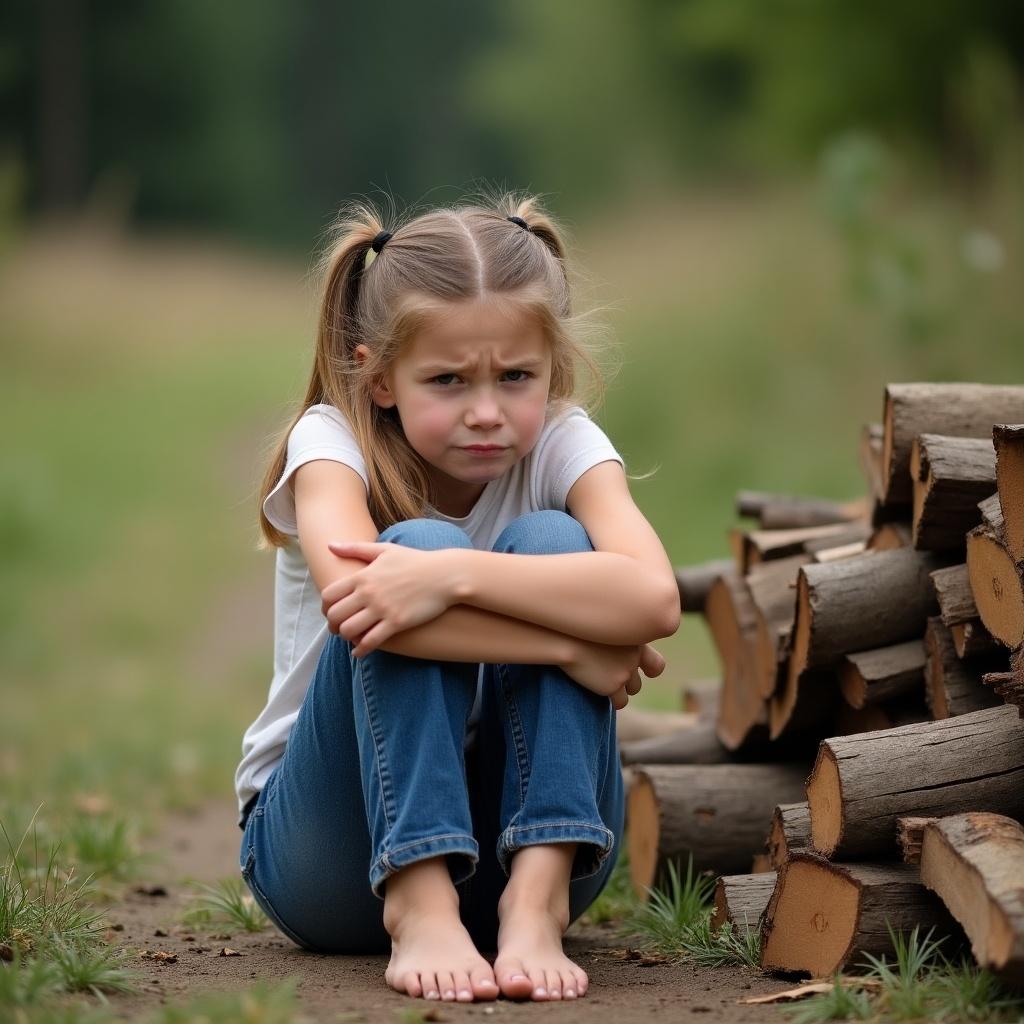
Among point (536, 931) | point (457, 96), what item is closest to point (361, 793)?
point (536, 931)

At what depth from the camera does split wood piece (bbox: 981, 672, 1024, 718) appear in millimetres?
2105

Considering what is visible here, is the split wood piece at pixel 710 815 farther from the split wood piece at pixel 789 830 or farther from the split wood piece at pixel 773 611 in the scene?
the split wood piece at pixel 789 830

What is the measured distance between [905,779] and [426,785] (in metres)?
0.73

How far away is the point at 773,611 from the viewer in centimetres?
292

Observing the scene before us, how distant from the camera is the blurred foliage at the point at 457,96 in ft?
34.4

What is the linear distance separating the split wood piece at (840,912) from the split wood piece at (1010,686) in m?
0.31

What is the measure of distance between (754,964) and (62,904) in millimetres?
1163

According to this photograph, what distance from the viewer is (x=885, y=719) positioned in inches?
103

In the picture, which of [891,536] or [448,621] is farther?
[891,536]

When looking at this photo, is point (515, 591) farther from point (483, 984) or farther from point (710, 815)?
point (710, 815)

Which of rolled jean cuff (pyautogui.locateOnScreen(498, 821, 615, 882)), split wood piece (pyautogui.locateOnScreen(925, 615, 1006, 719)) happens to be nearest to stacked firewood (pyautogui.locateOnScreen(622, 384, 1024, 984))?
split wood piece (pyautogui.locateOnScreen(925, 615, 1006, 719))

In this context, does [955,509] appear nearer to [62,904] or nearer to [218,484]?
[62,904]

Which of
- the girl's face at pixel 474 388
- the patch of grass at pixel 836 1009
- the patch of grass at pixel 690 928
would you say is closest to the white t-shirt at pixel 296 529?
the girl's face at pixel 474 388

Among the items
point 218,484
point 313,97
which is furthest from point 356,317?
point 313,97
